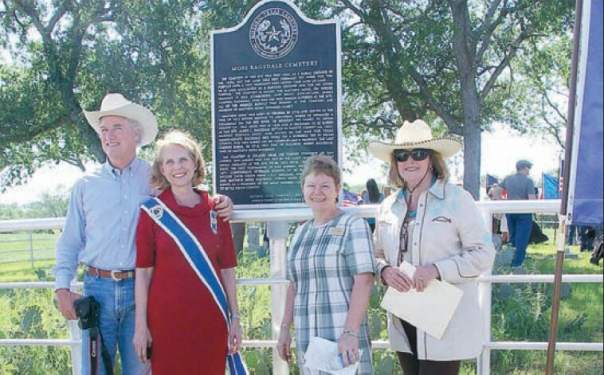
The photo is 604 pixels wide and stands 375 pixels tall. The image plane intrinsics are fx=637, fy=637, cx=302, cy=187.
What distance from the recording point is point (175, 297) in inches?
141

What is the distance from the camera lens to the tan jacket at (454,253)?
10.7 ft

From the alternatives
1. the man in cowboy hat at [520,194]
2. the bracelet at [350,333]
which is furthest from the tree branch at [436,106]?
the bracelet at [350,333]

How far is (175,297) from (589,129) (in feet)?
7.62

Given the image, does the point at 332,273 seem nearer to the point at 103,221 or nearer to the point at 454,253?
the point at 454,253

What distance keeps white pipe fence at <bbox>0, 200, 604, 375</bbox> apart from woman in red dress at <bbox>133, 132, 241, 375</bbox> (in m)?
0.55

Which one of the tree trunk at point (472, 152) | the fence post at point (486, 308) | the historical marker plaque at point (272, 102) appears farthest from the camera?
the tree trunk at point (472, 152)

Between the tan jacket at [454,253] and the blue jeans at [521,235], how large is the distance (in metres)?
7.50

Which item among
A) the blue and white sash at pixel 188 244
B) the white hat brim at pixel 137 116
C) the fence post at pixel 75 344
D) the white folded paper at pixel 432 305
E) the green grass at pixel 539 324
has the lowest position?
the green grass at pixel 539 324

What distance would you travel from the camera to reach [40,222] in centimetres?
446

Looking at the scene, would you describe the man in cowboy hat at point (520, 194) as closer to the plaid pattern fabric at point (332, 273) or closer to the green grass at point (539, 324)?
the green grass at point (539, 324)

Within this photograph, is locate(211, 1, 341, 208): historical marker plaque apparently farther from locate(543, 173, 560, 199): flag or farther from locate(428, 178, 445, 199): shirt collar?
locate(543, 173, 560, 199): flag

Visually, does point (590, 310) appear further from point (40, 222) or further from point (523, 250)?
point (40, 222)

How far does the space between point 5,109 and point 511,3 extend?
14149mm

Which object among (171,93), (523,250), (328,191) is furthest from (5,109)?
(328,191)
